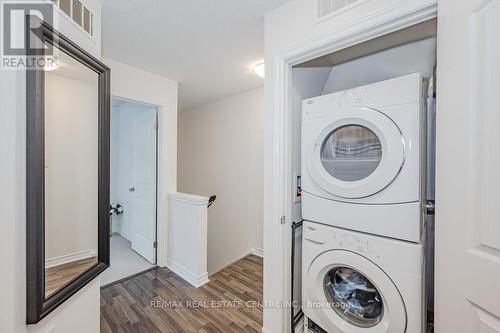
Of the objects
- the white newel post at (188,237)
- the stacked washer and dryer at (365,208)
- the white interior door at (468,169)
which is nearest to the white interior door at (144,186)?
the white newel post at (188,237)

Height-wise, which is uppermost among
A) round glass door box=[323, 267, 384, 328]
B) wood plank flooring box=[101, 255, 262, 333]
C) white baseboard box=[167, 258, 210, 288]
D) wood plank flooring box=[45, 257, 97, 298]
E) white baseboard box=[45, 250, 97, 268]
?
white baseboard box=[45, 250, 97, 268]

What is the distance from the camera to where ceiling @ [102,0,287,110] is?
4.77 feet

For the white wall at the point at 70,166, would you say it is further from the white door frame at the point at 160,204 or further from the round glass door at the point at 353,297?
the round glass door at the point at 353,297

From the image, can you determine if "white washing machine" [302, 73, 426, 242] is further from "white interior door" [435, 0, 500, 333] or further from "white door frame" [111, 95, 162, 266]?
"white door frame" [111, 95, 162, 266]

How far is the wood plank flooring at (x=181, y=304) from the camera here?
5.49 ft

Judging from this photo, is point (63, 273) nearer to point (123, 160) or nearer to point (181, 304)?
point (181, 304)

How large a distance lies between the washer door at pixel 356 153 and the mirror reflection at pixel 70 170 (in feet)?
4.78

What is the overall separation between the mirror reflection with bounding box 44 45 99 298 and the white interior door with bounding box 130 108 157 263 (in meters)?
1.38

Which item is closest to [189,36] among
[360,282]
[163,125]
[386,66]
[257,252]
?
[163,125]

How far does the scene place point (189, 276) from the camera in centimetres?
234

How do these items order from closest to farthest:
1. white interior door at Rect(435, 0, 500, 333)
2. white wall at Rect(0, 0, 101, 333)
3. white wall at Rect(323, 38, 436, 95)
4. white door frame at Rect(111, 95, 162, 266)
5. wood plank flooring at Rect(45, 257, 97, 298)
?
white interior door at Rect(435, 0, 500, 333) → white wall at Rect(0, 0, 101, 333) → wood plank flooring at Rect(45, 257, 97, 298) → white wall at Rect(323, 38, 436, 95) → white door frame at Rect(111, 95, 162, 266)

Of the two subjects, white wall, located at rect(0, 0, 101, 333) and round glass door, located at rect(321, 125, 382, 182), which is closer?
white wall, located at rect(0, 0, 101, 333)

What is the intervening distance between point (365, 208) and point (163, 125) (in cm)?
241

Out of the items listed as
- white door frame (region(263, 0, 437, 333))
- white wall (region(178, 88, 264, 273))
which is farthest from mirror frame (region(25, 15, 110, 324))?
white wall (region(178, 88, 264, 273))
